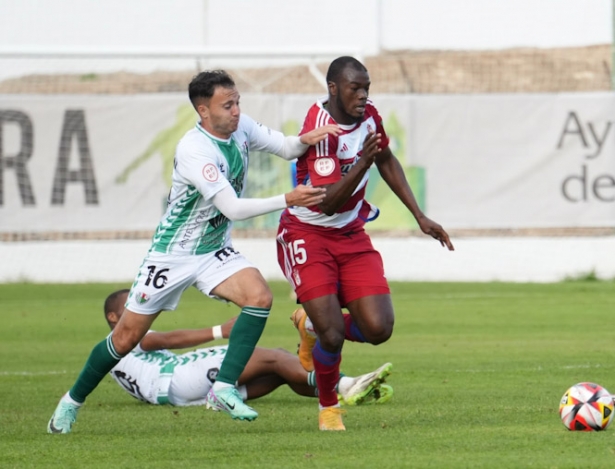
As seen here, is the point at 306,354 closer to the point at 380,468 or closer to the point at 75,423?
the point at 75,423

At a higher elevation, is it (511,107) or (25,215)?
(511,107)

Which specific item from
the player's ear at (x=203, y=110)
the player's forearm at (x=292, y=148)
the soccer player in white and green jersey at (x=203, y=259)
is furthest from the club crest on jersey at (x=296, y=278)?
the player's ear at (x=203, y=110)

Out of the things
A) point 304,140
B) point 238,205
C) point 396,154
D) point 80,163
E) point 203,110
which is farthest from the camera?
point 396,154

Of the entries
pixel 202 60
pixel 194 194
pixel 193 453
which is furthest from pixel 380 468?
pixel 202 60

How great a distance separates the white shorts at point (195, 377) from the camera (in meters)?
9.46

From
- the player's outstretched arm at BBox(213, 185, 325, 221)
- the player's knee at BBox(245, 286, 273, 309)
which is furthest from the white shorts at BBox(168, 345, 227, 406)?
the player's outstretched arm at BBox(213, 185, 325, 221)

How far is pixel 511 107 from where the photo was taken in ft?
73.0

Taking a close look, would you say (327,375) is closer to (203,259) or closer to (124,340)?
(203,259)

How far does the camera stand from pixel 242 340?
27.0 ft

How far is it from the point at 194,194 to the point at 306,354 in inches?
72.6

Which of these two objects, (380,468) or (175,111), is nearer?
(380,468)

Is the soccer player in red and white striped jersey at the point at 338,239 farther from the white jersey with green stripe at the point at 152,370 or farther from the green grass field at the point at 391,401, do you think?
the white jersey with green stripe at the point at 152,370

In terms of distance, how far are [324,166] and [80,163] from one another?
14040 mm

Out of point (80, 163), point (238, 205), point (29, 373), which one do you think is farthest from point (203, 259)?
point (80, 163)
